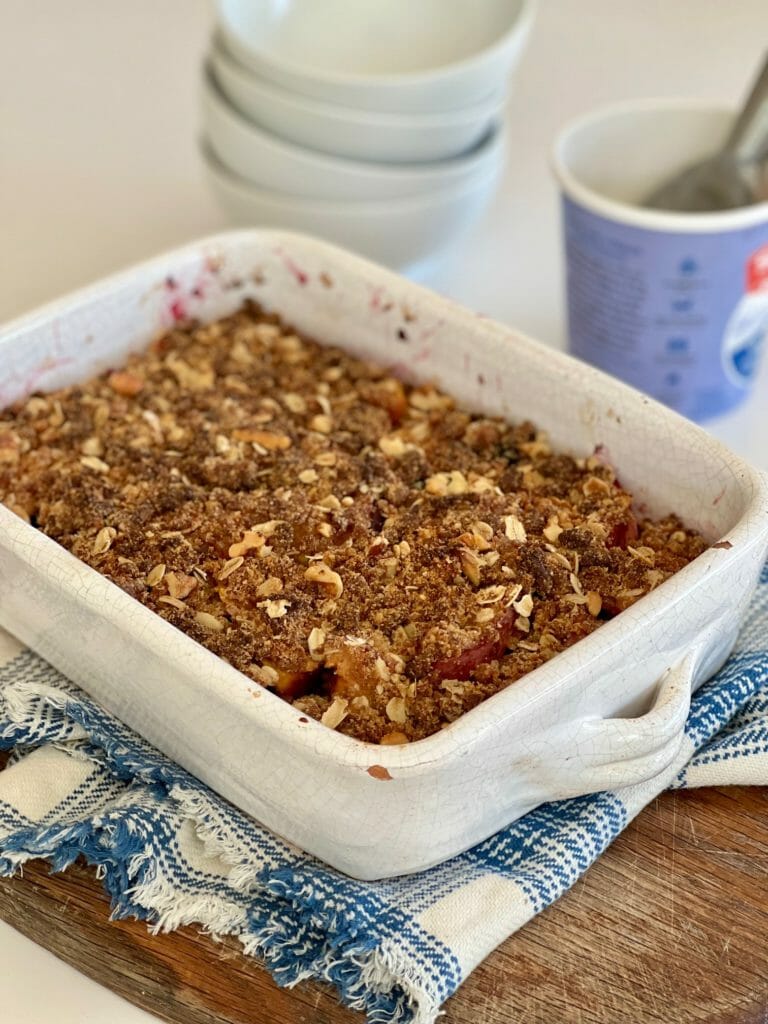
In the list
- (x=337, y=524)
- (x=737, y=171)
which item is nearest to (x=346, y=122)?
(x=737, y=171)

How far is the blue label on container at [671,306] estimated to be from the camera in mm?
1472

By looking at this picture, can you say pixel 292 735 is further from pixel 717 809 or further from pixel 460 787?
pixel 717 809

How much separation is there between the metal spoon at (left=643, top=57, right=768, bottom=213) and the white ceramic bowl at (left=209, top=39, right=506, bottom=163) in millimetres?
240

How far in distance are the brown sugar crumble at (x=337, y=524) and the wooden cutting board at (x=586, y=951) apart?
0.16 m

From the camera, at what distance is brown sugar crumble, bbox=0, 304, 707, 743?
1.05 meters

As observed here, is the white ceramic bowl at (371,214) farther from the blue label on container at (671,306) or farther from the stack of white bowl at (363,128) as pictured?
the blue label on container at (671,306)

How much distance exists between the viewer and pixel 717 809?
1084 millimetres

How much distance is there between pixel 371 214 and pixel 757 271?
17.1 inches

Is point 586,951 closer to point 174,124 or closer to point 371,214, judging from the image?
point 371,214

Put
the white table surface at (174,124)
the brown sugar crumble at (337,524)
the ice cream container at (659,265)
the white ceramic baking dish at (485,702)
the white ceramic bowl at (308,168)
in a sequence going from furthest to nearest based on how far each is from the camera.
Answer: the white table surface at (174,124) < the white ceramic bowl at (308,168) < the ice cream container at (659,265) < the brown sugar crumble at (337,524) < the white ceramic baking dish at (485,702)

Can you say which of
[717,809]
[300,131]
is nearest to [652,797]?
[717,809]

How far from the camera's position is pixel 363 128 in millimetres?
1560

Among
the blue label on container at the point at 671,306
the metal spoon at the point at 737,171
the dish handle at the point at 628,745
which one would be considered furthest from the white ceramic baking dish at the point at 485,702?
the metal spoon at the point at 737,171

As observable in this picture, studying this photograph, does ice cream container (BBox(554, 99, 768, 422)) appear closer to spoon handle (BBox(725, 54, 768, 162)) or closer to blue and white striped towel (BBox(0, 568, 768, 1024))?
spoon handle (BBox(725, 54, 768, 162))
